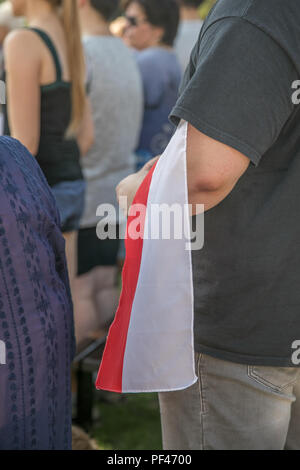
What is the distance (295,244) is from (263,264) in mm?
78

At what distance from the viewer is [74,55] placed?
263 cm

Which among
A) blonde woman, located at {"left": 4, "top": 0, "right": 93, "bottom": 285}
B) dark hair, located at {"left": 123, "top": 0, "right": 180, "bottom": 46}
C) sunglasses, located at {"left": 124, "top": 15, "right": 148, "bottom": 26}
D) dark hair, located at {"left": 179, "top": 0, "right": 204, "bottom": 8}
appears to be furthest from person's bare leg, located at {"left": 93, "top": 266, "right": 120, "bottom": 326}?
dark hair, located at {"left": 179, "top": 0, "right": 204, "bottom": 8}

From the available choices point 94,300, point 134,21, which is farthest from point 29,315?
point 134,21

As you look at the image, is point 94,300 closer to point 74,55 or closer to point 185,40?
point 74,55

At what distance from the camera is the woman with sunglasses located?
3.73 m

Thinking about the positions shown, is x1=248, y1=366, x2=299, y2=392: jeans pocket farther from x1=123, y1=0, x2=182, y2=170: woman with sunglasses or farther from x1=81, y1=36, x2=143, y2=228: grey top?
x1=123, y1=0, x2=182, y2=170: woman with sunglasses

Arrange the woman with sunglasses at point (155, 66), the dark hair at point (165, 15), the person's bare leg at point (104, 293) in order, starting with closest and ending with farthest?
the person's bare leg at point (104, 293)
the woman with sunglasses at point (155, 66)
the dark hair at point (165, 15)

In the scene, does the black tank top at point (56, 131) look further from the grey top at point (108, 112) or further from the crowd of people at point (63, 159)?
the grey top at point (108, 112)

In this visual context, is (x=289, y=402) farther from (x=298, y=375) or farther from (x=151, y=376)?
(x=151, y=376)

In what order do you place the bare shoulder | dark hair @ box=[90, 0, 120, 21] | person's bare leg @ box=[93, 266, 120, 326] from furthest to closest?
1. person's bare leg @ box=[93, 266, 120, 326]
2. dark hair @ box=[90, 0, 120, 21]
3. the bare shoulder

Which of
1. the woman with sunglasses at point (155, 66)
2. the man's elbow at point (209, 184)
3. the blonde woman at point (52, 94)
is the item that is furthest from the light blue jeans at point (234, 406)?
the woman with sunglasses at point (155, 66)

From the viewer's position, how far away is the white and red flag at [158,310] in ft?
4.16

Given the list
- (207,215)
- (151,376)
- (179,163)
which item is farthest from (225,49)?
(151,376)

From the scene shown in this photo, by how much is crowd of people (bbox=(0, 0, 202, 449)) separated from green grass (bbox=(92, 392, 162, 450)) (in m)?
0.41
